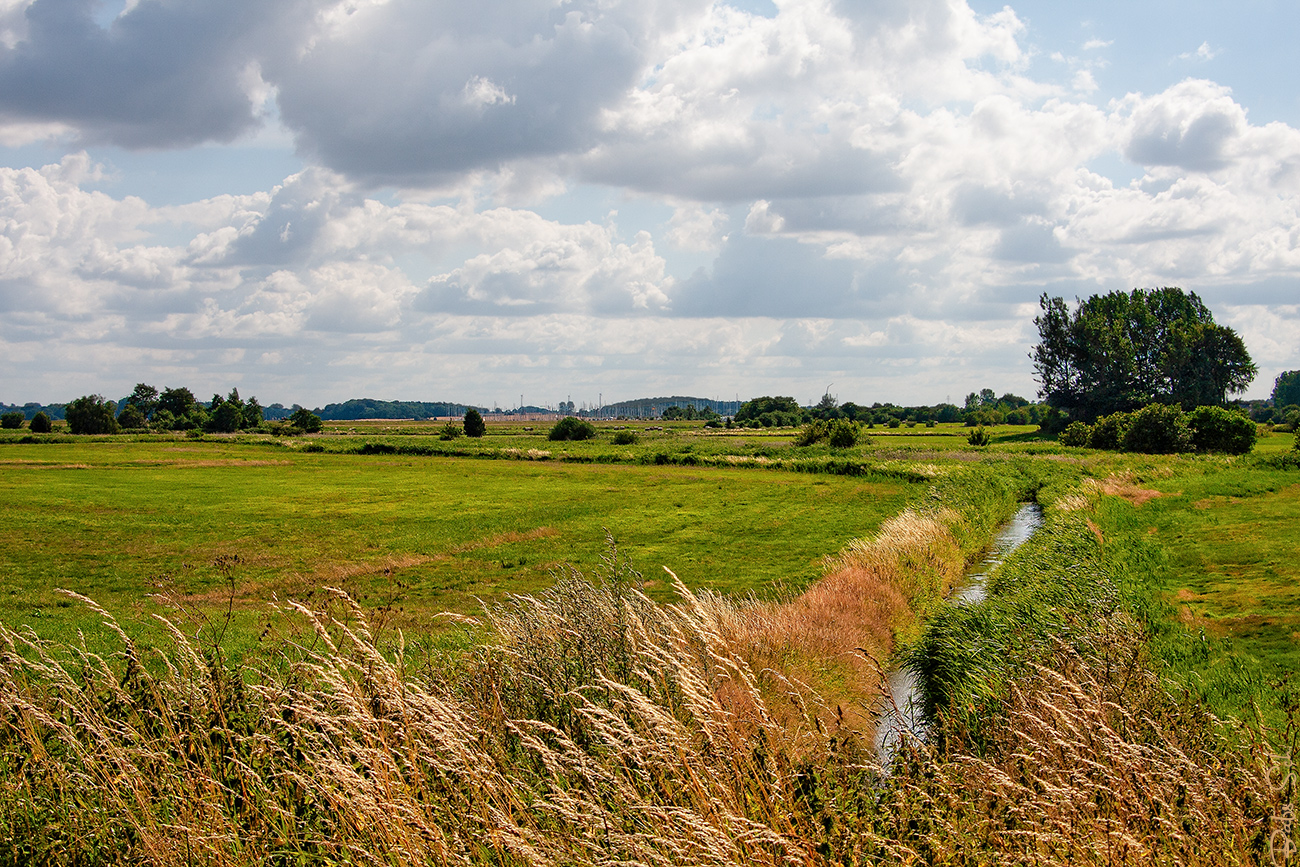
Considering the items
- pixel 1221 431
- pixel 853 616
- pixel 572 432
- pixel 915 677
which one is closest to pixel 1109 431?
pixel 1221 431

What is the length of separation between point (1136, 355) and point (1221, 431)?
129 feet

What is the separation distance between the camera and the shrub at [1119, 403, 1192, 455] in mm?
63906

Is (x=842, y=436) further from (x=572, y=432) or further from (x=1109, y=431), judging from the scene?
(x=572, y=432)

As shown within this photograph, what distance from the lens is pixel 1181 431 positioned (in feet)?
210

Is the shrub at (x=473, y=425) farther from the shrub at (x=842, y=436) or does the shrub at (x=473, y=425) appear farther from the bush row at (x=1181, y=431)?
the bush row at (x=1181, y=431)

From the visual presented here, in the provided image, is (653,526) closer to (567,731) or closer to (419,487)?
(419,487)

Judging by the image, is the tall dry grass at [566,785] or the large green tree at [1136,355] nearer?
the tall dry grass at [566,785]

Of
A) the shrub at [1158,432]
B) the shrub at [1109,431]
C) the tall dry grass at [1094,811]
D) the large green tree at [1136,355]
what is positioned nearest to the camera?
the tall dry grass at [1094,811]

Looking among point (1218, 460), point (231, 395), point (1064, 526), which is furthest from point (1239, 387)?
point (231, 395)

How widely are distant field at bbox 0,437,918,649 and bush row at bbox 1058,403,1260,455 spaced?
101 feet

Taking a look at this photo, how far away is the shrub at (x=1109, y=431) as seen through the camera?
72188 mm

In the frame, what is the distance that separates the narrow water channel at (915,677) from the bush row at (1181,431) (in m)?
33.1

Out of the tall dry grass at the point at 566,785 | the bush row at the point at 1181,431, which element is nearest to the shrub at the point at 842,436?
the bush row at the point at 1181,431

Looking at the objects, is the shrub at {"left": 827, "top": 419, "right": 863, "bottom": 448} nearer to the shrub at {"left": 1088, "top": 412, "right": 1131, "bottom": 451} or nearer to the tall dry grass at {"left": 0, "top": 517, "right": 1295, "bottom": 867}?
the shrub at {"left": 1088, "top": 412, "right": 1131, "bottom": 451}
